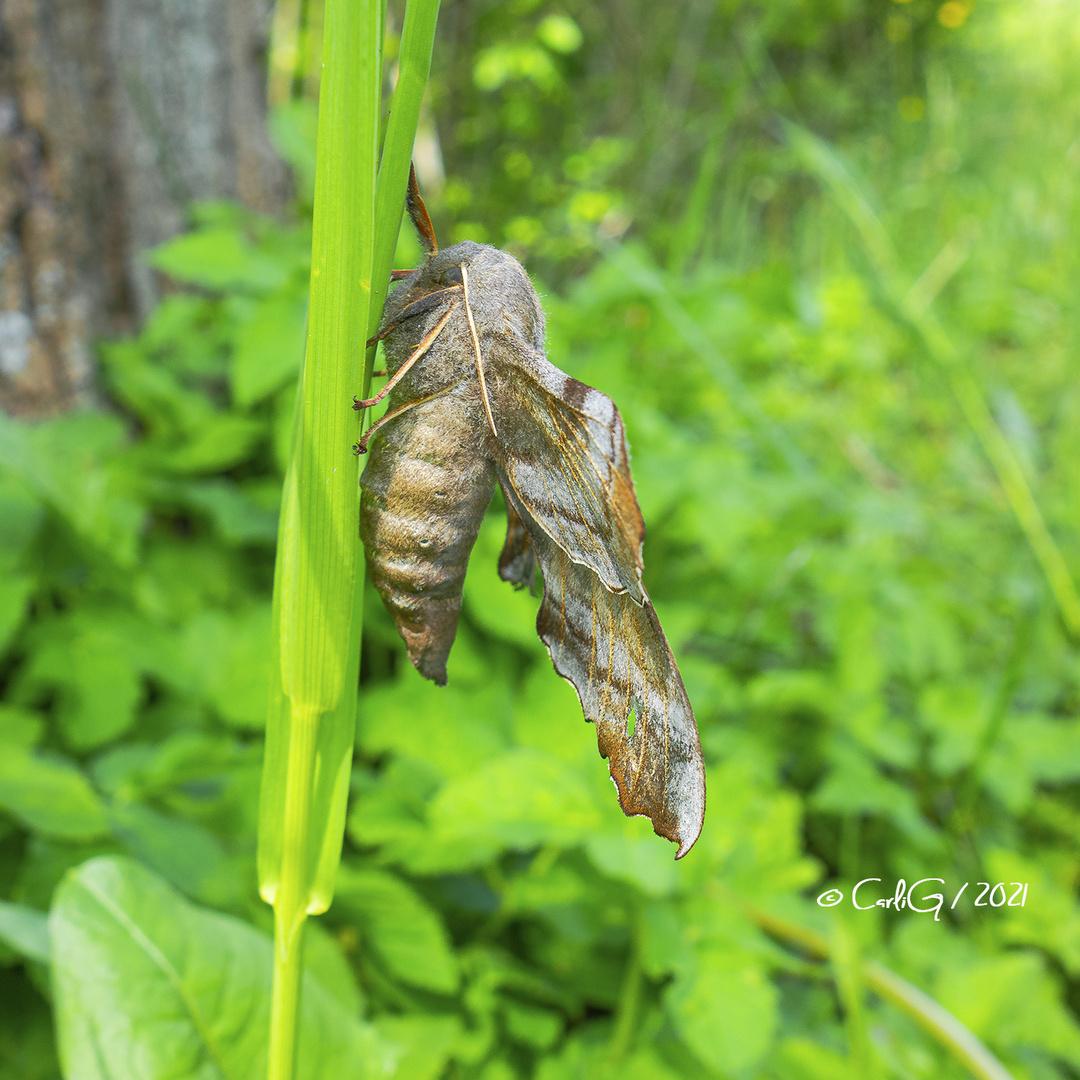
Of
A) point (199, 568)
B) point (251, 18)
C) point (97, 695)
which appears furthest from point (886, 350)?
point (97, 695)

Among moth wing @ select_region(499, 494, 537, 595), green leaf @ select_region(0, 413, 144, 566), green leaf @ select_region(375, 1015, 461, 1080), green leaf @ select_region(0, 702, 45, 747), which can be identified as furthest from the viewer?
green leaf @ select_region(0, 413, 144, 566)

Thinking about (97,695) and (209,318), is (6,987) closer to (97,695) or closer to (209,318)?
(97,695)

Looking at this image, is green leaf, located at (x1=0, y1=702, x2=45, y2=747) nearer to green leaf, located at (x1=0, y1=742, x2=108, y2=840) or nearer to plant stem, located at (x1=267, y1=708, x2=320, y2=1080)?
green leaf, located at (x1=0, y1=742, x2=108, y2=840)

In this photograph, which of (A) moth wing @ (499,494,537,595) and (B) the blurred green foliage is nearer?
(A) moth wing @ (499,494,537,595)

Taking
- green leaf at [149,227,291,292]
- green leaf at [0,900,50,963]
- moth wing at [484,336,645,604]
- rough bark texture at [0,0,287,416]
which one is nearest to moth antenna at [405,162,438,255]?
moth wing at [484,336,645,604]


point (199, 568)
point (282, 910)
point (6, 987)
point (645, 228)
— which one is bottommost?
point (6, 987)

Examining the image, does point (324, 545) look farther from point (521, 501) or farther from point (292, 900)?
point (292, 900)

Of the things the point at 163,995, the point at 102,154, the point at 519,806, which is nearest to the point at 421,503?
the point at 163,995

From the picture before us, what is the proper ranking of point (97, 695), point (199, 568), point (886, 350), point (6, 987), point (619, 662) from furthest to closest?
point (886, 350)
point (199, 568)
point (97, 695)
point (6, 987)
point (619, 662)
